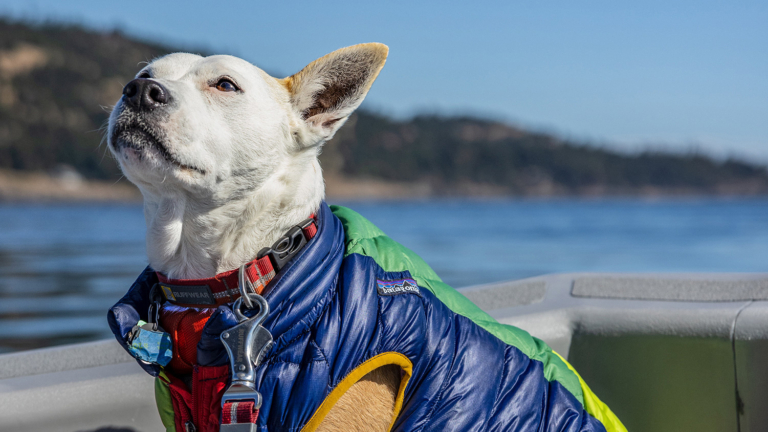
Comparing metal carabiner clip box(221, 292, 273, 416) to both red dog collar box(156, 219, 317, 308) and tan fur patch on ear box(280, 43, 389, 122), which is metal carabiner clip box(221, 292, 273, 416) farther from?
tan fur patch on ear box(280, 43, 389, 122)

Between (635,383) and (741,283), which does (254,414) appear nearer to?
(635,383)

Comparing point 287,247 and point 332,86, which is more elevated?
point 332,86

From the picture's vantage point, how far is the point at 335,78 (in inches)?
85.8

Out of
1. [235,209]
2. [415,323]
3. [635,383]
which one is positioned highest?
[235,209]

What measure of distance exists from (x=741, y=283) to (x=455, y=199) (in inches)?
3478

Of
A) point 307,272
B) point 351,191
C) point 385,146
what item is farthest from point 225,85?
point 385,146

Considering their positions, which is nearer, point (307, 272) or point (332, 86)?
point (307, 272)

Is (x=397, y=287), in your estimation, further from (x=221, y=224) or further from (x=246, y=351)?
(x=221, y=224)

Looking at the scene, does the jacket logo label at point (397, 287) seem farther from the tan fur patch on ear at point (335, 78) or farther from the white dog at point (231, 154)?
the tan fur patch on ear at point (335, 78)

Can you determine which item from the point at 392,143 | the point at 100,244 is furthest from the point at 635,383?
the point at 392,143

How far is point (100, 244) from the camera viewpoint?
1500 centimetres

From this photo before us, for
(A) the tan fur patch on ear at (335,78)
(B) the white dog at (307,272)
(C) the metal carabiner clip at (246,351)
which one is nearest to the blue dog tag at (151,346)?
(B) the white dog at (307,272)

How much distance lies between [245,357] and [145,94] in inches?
31.8

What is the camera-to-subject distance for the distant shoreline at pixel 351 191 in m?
57.4
